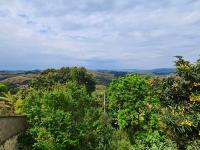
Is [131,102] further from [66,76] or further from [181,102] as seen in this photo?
[66,76]

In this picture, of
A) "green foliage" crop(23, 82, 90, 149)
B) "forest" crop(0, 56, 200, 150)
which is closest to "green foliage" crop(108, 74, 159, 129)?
"forest" crop(0, 56, 200, 150)

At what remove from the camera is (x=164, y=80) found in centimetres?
2319

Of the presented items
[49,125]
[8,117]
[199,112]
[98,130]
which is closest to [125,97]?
[98,130]

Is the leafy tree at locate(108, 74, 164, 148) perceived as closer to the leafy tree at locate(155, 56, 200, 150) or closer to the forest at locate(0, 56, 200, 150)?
the forest at locate(0, 56, 200, 150)

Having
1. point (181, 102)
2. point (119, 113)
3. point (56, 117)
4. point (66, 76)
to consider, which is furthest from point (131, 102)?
point (66, 76)

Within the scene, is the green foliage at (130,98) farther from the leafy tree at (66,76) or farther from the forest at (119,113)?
the leafy tree at (66,76)

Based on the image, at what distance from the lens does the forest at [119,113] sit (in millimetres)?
21469

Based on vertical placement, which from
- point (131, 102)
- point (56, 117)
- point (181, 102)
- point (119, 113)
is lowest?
point (119, 113)

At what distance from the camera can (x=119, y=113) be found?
47.8m

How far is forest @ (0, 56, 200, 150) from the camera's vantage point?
2147cm

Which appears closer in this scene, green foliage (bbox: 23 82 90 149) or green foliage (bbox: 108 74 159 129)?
green foliage (bbox: 23 82 90 149)

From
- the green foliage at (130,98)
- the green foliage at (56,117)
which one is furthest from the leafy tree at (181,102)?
the green foliage at (130,98)

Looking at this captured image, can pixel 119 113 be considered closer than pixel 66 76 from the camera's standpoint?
Yes

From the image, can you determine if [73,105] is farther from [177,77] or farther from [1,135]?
[177,77]
